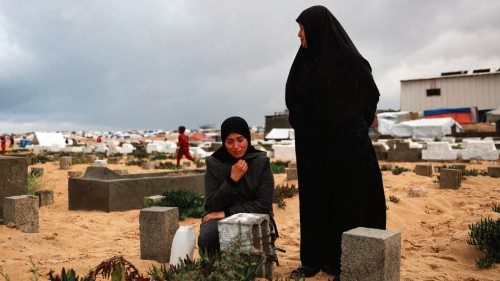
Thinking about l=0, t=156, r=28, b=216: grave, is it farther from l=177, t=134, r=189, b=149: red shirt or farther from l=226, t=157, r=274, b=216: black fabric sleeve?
l=177, t=134, r=189, b=149: red shirt

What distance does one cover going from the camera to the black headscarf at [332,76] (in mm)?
3582

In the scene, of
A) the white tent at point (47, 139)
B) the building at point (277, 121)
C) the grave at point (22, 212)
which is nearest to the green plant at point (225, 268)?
the grave at point (22, 212)

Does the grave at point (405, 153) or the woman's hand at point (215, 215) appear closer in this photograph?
the woman's hand at point (215, 215)

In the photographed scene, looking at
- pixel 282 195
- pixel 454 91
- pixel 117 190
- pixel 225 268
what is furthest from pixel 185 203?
pixel 454 91

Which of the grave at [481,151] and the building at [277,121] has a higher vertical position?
the building at [277,121]

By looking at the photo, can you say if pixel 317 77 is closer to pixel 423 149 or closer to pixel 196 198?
pixel 196 198

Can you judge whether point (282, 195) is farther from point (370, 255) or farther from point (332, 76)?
point (370, 255)

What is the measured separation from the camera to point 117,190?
27.1 feet

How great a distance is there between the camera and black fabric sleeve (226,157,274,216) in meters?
3.84

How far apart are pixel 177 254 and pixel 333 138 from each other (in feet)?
5.49

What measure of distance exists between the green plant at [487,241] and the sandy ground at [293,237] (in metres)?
0.09

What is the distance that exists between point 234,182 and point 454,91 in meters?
39.5

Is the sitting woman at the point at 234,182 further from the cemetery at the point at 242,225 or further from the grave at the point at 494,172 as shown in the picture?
the grave at the point at 494,172

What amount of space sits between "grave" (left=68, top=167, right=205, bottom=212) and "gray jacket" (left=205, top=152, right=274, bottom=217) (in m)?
4.79
